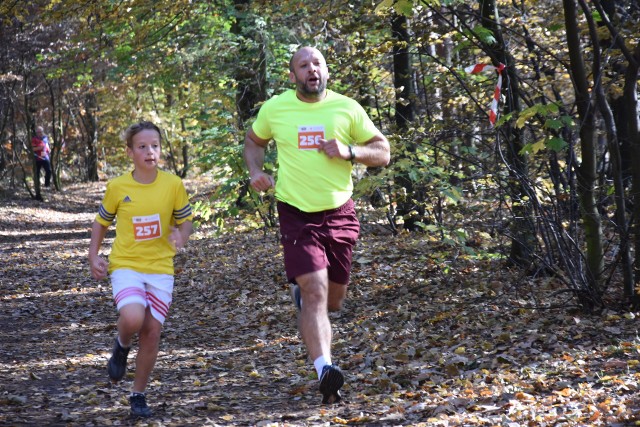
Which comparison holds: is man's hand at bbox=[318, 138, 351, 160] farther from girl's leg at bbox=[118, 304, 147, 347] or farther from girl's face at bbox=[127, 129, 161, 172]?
girl's leg at bbox=[118, 304, 147, 347]

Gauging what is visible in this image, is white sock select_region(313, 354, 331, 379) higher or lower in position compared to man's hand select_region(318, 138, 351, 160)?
lower

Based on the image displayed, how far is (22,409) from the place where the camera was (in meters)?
5.80

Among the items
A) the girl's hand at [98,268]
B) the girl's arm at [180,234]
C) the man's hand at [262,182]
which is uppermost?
the man's hand at [262,182]

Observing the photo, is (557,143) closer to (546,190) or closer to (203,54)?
(546,190)

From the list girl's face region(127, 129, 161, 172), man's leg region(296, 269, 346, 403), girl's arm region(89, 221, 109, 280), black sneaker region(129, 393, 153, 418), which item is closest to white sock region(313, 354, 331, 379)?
man's leg region(296, 269, 346, 403)

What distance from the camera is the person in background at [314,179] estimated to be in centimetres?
558

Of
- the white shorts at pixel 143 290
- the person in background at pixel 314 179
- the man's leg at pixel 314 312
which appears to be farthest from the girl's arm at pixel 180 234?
the man's leg at pixel 314 312

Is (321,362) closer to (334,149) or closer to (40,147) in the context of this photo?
(334,149)

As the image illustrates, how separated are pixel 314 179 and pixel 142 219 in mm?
1143

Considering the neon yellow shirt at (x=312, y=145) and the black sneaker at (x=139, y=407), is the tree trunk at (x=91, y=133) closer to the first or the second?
the neon yellow shirt at (x=312, y=145)

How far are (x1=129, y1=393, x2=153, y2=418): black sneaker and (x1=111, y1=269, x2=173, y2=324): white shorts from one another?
0.50m

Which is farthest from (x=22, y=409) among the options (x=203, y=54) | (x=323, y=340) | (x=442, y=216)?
(x=203, y=54)

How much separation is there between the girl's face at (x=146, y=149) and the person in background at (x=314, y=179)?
27.1 inches

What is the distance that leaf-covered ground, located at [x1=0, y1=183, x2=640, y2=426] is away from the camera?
5.23 m
